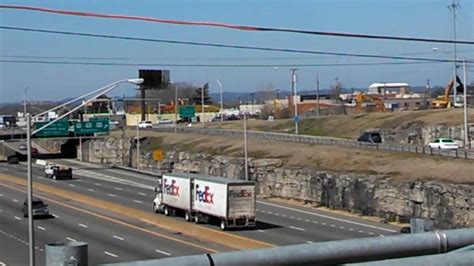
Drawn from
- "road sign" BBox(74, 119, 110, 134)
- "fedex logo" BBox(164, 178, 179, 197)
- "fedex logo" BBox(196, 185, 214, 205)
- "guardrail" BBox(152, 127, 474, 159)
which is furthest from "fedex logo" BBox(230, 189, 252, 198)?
"road sign" BBox(74, 119, 110, 134)

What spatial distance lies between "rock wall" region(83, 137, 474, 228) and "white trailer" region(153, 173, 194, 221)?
1315cm

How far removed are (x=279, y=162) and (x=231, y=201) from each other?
27276mm

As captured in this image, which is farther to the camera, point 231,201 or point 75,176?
point 75,176

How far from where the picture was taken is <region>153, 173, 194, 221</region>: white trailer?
5397cm

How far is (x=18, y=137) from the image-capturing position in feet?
446

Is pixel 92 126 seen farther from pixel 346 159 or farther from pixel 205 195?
pixel 205 195

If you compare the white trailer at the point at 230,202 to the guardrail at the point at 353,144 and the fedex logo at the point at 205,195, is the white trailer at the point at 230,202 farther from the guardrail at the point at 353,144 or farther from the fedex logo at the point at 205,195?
the guardrail at the point at 353,144

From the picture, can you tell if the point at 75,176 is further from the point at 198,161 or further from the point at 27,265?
the point at 27,265

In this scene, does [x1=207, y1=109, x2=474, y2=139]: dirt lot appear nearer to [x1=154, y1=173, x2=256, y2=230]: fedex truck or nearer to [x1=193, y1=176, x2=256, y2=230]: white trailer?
[x1=154, y1=173, x2=256, y2=230]: fedex truck

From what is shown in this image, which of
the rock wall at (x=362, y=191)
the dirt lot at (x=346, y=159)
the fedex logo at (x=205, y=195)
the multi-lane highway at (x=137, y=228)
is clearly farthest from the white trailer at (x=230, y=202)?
the dirt lot at (x=346, y=159)

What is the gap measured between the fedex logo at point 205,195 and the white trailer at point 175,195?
0.73m

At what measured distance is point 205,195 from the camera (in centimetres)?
5200

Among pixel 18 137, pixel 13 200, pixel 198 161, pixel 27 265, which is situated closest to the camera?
pixel 27 265

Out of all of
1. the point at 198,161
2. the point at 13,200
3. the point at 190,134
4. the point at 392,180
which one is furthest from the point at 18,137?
the point at 392,180
